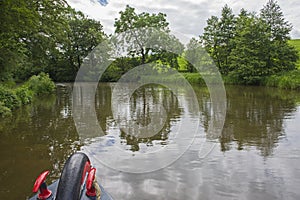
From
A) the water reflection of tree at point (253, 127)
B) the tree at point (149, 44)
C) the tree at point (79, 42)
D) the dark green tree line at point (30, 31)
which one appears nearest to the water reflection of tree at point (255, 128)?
the water reflection of tree at point (253, 127)

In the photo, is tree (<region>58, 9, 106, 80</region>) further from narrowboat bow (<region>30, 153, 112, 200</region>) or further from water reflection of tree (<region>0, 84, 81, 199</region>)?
narrowboat bow (<region>30, 153, 112, 200</region>)

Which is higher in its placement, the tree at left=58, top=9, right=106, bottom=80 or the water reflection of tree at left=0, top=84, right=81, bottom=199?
the tree at left=58, top=9, right=106, bottom=80

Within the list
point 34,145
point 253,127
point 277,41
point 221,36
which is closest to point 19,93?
point 34,145

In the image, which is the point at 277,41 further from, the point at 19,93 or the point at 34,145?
the point at 34,145

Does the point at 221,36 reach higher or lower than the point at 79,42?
lower

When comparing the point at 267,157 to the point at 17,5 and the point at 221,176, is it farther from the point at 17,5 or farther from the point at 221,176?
the point at 17,5

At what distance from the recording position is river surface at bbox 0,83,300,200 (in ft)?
11.4

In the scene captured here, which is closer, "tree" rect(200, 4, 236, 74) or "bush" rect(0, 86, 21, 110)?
"bush" rect(0, 86, 21, 110)

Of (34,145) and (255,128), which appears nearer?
(34,145)

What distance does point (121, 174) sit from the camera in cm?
400

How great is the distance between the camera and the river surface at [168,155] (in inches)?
136

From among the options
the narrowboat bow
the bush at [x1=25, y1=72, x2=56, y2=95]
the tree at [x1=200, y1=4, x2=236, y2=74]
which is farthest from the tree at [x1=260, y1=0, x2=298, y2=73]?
the narrowboat bow

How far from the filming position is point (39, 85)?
56.7 feet

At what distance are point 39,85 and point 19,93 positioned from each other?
194 inches
